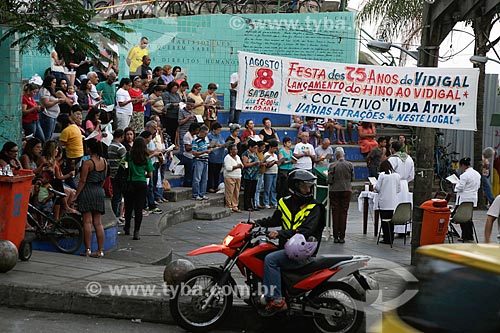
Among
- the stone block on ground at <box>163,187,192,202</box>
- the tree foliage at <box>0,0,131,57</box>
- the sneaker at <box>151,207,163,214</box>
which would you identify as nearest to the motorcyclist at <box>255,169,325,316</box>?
the tree foliage at <box>0,0,131,57</box>

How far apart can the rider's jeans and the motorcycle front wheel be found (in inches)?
17.3

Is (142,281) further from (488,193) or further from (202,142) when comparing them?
(488,193)

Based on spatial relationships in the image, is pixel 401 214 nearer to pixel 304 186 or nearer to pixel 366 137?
pixel 304 186

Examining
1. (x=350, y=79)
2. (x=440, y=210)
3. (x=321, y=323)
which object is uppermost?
(x=350, y=79)

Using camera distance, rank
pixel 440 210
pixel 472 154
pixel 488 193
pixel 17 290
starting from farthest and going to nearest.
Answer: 1. pixel 472 154
2. pixel 488 193
3. pixel 440 210
4. pixel 17 290

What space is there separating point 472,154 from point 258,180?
907 centimetres

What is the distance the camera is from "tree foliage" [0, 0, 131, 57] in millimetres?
11859

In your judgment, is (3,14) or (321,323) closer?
(321,323)

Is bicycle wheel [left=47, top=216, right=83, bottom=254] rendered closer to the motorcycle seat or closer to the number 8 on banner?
the number 8 on banner

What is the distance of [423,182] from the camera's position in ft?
42.6

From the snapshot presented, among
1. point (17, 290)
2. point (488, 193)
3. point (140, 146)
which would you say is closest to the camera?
point (17, 290)

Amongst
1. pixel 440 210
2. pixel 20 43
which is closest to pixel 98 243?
pixel 20 43

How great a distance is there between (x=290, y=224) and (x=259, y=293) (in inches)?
32.4

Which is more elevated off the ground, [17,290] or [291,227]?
[291,227]
